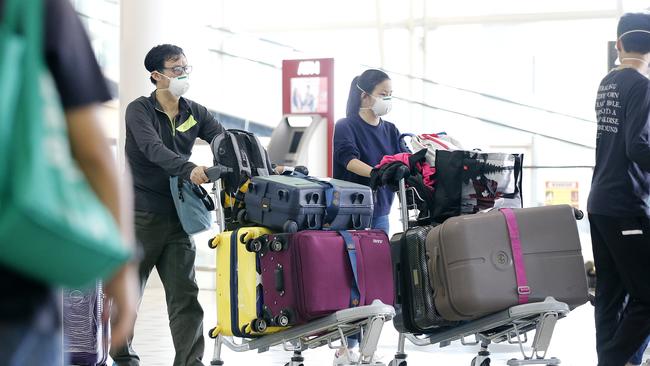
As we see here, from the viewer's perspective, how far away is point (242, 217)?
5121mm

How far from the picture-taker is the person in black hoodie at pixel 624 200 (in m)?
4.83

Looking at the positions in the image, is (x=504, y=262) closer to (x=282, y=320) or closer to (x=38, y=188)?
(x=282, y=320)

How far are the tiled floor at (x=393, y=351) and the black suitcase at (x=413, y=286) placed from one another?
3.70 feet

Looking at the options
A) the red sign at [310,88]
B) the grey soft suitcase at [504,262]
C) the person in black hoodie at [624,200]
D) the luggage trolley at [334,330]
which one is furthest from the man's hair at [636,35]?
the red sign at [310,88]

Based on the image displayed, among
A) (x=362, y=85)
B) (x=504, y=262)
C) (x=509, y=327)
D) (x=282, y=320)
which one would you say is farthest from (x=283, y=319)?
(x=362, y=85)

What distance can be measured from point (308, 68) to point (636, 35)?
5283mm

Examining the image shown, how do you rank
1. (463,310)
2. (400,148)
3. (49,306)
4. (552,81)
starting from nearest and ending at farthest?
(49,306) → (463,310) → (400,148) → (552,81)

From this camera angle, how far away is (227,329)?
16.2ft

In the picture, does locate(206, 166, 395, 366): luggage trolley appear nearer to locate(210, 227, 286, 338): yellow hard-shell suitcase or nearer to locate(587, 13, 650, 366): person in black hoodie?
locate(210, 227, 286, 338): yellow hard-shell suitcase

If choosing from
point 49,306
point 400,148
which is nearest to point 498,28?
point 400,148

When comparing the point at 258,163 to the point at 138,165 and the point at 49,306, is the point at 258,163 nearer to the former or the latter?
the point at 138,165

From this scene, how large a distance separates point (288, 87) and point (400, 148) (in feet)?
13.5

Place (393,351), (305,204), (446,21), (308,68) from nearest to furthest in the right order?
(305,204) → (393,351) → (308,68) → (446,21)

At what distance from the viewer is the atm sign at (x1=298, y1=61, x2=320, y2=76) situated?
999cm
